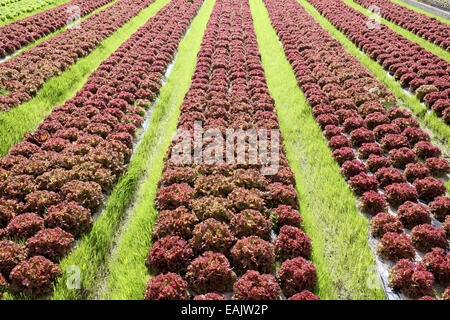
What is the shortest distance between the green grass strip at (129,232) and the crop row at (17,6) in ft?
72.5

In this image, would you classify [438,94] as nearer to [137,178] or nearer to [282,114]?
[282,114]

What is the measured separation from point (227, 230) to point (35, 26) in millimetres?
24141

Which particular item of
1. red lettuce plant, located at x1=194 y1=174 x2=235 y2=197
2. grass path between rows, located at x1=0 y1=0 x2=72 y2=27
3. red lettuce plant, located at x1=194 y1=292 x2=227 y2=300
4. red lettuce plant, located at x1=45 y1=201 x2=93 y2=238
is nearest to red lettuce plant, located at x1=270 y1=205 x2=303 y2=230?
red lettuce plant, located at x1=194 y1=174 x2=235 y2=197

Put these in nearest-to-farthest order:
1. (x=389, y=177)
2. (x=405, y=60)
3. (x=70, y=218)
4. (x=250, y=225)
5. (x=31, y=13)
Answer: (x=250, y=225)
(x=70, y=218)
(x=389, y=177)
(x=405, y=60)
(x=31, y=13)

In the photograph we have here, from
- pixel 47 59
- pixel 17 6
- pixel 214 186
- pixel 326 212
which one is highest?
pixel 17 6

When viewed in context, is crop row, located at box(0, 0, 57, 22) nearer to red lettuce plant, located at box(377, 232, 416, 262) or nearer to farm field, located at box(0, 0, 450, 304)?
farm field, located at box(0, 0, 450, 304)

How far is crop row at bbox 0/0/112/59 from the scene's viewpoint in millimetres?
19734

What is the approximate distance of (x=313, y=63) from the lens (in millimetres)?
18125

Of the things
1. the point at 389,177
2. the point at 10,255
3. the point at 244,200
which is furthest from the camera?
the point at 389,177

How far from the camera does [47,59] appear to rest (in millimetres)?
17391

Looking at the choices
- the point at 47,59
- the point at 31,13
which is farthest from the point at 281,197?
the point at 31,13

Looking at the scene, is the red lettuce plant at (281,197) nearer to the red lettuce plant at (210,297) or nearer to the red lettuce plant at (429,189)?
the red lettuce plant at (210,297)

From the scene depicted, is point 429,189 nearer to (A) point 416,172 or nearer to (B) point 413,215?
(A) point 416,172

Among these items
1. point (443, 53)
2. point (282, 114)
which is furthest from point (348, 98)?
point (443, 53)
